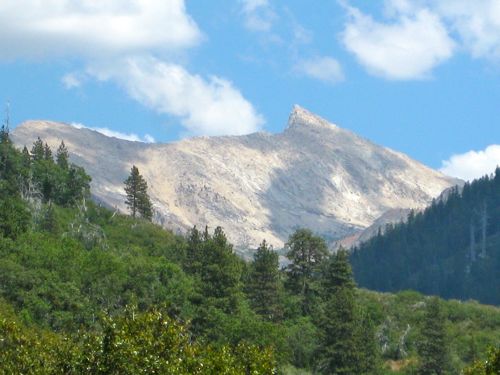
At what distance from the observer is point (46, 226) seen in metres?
125

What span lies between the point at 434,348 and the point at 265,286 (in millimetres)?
22796

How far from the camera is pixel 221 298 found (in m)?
105

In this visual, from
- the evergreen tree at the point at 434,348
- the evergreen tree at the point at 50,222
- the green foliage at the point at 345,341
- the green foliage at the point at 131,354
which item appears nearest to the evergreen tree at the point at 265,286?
the green foliage at the point at 345,341

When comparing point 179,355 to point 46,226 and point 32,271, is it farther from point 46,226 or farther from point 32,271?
point 46,226

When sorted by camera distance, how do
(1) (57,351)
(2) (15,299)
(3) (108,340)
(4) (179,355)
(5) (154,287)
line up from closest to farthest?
(3) (108,340) → (4) (179,355) → (1) (57,351) → (2) (15,299) → (5) (154,287)

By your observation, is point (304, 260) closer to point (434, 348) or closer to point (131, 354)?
point (434, 348)

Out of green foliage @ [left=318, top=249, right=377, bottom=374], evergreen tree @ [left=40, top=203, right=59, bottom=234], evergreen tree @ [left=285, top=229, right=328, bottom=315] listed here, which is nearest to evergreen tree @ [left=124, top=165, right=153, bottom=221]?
evergreen tree @ [left=40, top=203, right=59, bottom=234]

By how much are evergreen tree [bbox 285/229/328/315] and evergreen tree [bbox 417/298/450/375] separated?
24.2 metres

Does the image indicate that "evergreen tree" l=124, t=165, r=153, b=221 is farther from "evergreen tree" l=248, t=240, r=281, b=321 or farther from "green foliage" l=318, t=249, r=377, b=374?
"green foliage" l=318, t=249, r=377, b=374

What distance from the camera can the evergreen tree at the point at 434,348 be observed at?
97.8m

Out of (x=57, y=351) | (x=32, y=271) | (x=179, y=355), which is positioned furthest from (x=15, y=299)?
(x=179, y=355)

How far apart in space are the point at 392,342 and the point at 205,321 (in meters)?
24.3

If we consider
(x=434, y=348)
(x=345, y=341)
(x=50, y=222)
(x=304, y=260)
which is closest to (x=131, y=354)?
(x=345, y=341)

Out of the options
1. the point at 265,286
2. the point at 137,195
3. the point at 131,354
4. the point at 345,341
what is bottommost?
A: the point at 131,354
